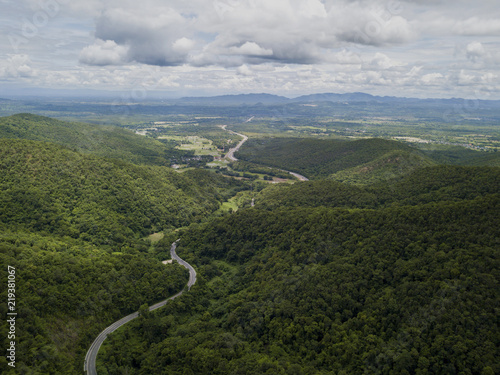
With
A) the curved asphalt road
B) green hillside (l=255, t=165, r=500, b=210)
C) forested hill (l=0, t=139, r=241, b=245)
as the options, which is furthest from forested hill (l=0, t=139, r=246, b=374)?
green hillside (l=255, t=165, r=500, b=210)

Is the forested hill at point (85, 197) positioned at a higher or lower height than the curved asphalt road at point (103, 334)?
higher

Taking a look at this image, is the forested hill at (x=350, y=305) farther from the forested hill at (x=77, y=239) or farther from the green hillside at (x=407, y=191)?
the forested hill at (x=77, y=239)

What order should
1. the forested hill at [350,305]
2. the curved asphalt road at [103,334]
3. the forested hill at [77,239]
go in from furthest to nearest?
the forested hill at [77,239]
the curved asphalt road at [103,334]
the forested hill at [350,305]

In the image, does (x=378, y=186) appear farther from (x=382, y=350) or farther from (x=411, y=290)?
(x=382, y=350)

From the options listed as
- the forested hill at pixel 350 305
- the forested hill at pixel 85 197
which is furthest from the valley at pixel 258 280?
the forested hill at pixel 85 197

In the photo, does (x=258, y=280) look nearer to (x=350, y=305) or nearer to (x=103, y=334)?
(x=350, y=305)

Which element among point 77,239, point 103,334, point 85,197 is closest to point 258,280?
point 103,334

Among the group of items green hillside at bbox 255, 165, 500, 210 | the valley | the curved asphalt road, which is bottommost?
the curved asphalt road

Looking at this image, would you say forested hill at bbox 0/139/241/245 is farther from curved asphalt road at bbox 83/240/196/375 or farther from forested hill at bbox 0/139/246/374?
curved asphalt road at bbox 83/240/196/375
